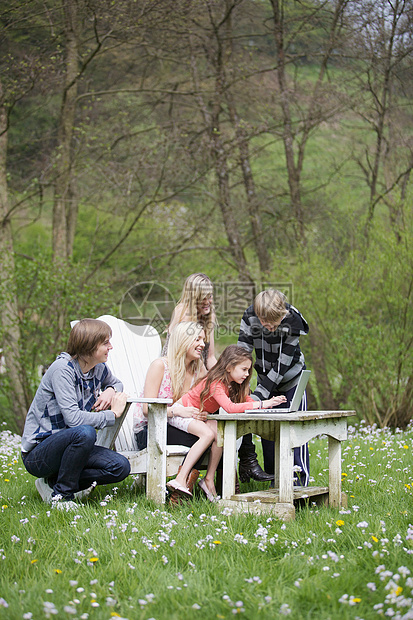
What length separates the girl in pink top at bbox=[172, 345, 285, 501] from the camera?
353 cm

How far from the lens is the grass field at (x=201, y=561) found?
2021 millimetres

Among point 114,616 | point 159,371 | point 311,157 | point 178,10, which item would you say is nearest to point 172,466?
point 159,371

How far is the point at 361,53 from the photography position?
915cm

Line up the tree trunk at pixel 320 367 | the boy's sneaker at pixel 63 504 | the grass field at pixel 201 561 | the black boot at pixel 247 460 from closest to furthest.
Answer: the grass field at pixel 201 561 → the boy's sneaker at pixel 63 504 → the black boot at pixel 247 460 → the tree trunk at pixel 320 367

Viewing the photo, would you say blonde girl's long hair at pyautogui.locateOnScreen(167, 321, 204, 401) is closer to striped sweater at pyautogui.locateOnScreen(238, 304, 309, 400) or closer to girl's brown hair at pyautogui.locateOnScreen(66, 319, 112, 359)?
striped sweater at pyautogui.locateOnScreen(238, 304, 309, 400)

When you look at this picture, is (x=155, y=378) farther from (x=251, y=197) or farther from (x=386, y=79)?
(x=386, y=79)

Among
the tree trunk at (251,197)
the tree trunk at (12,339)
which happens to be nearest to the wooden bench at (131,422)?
the tree trunk at (12,339)

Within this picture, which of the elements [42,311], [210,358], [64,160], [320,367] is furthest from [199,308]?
[64,160]

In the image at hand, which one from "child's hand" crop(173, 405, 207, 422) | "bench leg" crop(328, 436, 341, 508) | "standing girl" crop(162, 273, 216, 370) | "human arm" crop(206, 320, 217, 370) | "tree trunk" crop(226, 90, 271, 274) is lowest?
"bench leg" crop(328, 436, 341, 508)

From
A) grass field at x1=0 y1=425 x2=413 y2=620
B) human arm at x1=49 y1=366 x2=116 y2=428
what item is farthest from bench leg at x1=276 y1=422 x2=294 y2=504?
human arm at x1=49 y1=366 x2=116 y2=428

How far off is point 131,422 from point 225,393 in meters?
0.93

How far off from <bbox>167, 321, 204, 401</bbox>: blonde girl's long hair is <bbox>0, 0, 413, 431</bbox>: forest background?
10.8ft

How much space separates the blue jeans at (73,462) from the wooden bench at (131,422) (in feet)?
0.50

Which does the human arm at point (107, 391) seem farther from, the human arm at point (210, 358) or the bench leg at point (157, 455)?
the human arm at point (210, 358)
